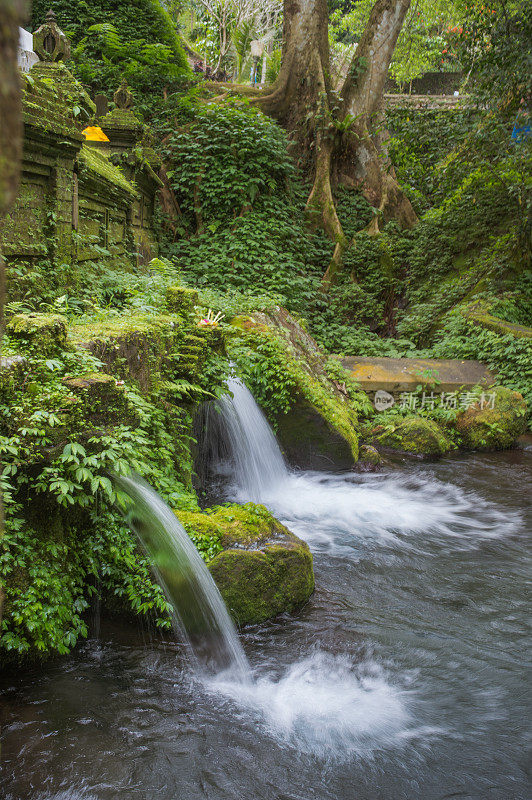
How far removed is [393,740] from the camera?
3.07m

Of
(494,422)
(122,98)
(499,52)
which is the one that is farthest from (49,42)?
(494,422)

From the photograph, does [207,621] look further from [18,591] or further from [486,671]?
[486,671]

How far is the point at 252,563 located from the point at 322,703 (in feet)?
3.33

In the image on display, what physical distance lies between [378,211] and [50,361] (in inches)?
496

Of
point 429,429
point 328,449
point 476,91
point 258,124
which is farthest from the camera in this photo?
point 258,124

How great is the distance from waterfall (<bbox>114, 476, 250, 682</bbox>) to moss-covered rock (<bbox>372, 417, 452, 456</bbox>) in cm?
545

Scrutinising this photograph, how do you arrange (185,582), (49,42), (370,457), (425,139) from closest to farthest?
1. (185,582)
2. (49,42)
3. (370,457)
4. (425,139)

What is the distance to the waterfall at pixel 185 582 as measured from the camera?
362 centimetres

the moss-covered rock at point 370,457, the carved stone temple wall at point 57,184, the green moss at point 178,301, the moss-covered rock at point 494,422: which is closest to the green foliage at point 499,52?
the moss-covered rock at point 494,422

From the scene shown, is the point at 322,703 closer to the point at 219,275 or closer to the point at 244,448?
the point at 244,448

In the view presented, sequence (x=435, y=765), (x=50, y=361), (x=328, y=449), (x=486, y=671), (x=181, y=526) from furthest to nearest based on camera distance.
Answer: (x=328, y=449) < (x=181, y=526) < (x=486, y=671) < (x=50, y=361) < (x=435, y=765)

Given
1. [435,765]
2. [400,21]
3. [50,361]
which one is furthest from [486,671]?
[400,21]

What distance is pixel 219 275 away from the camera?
11.2m

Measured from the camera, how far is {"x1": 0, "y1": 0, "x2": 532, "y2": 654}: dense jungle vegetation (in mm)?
3232
